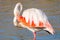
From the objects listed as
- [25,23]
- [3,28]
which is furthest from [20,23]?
[3,28]

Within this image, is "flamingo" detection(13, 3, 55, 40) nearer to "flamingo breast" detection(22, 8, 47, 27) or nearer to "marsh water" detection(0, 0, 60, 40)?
"flamingo breast" detection(22, 8, 47, 27)

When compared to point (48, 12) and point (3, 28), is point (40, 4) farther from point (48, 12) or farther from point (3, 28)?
point (3, 28)

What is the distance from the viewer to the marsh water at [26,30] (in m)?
11.7

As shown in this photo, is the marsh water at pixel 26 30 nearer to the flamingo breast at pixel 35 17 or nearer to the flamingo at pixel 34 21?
the flamingo at pixel 34 21

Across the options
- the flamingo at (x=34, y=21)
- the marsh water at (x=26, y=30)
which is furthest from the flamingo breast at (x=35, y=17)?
the marsh water at (x=26, y=30)

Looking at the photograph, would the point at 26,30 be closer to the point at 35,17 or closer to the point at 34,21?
the point at 34,21

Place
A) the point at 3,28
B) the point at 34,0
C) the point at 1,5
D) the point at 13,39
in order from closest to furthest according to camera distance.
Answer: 1. the point at 13,39
2. the point at 3,28
3. the point at 1,5
4. the point at 34,0

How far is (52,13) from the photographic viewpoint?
16.1 m

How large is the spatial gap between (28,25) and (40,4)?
351 inches

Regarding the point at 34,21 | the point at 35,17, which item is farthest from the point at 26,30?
the point at 35,17

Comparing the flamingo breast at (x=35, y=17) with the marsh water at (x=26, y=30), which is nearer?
the flamingo breast at (x=35, y=17)

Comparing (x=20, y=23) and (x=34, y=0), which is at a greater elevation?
(x=34, y=0)

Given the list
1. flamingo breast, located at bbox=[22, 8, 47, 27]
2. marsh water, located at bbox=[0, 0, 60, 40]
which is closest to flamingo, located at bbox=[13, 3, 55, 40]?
flamingo breast, located at bbox=[22, 8, 47, 27]

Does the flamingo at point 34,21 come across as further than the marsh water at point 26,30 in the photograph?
No
